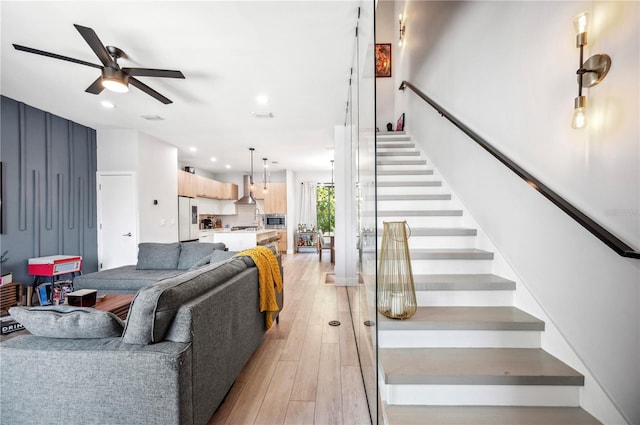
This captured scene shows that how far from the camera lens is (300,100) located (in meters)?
3.75

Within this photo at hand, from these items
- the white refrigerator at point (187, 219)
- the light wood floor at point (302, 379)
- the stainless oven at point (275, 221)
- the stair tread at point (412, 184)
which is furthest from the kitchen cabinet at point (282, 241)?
the stair tread at point (412, 184)

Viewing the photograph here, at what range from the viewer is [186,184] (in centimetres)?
664

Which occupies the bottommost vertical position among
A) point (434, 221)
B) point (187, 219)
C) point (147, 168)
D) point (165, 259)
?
point (165, 259)

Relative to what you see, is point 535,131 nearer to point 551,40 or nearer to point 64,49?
point 551,40

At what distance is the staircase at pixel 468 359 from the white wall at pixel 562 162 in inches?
6.1

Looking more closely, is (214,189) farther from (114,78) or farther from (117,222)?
(114,78)

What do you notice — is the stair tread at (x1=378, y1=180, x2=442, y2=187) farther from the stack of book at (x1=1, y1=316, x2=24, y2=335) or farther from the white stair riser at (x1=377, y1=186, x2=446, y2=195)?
the stack of book at (x1=1, y1=316, x2=24, y2=335)

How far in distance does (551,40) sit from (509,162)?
703 millimetres

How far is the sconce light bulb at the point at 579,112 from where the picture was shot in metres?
1.33

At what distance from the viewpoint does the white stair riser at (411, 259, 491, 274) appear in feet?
7.13

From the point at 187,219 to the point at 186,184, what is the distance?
0.86 m

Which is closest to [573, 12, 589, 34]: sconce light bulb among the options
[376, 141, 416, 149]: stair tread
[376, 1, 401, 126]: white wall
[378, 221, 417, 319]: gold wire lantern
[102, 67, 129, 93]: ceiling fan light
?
[378, 221, 417, 319]: gold wire lantern

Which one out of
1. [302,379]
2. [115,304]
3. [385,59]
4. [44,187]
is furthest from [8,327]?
[385,59]

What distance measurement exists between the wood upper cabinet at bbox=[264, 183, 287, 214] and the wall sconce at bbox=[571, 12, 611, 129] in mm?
7808
